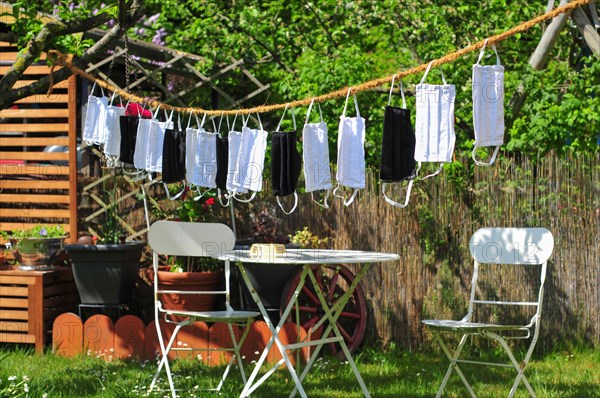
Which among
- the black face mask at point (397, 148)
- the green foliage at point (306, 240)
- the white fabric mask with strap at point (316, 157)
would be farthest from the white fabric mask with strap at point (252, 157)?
the green foliage at point (306, 240)

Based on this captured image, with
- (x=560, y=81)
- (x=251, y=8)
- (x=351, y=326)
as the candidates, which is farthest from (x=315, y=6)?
(x=351, y=326)

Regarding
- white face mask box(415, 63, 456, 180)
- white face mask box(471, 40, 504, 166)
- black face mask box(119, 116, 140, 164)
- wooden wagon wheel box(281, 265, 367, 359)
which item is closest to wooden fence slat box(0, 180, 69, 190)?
black face mask box(119, 116, 140, 164)

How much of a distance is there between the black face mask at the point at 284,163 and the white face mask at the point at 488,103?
1.31 meters

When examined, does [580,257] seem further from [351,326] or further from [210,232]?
[210,232]

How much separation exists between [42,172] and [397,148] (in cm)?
396

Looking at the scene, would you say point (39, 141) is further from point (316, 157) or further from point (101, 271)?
point (316, 157)

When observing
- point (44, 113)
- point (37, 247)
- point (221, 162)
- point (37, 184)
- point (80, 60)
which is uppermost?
point (80, 60)

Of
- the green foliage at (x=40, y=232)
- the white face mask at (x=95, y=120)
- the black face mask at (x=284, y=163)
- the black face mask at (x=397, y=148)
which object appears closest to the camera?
the black face mask at (x=397, y=148)

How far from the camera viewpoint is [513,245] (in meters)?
5.19

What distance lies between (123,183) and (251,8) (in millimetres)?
2689

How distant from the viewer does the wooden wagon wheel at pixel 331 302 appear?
6.52 metres

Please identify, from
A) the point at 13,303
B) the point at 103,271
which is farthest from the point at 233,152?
the point at 13,303

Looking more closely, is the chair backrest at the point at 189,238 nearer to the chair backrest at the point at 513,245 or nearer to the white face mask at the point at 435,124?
the chair backrest at the point at 513,245

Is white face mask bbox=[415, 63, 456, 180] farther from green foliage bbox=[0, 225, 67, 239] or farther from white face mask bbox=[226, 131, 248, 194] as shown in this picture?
green foliage bbox=[0, 225, 67, 239]
